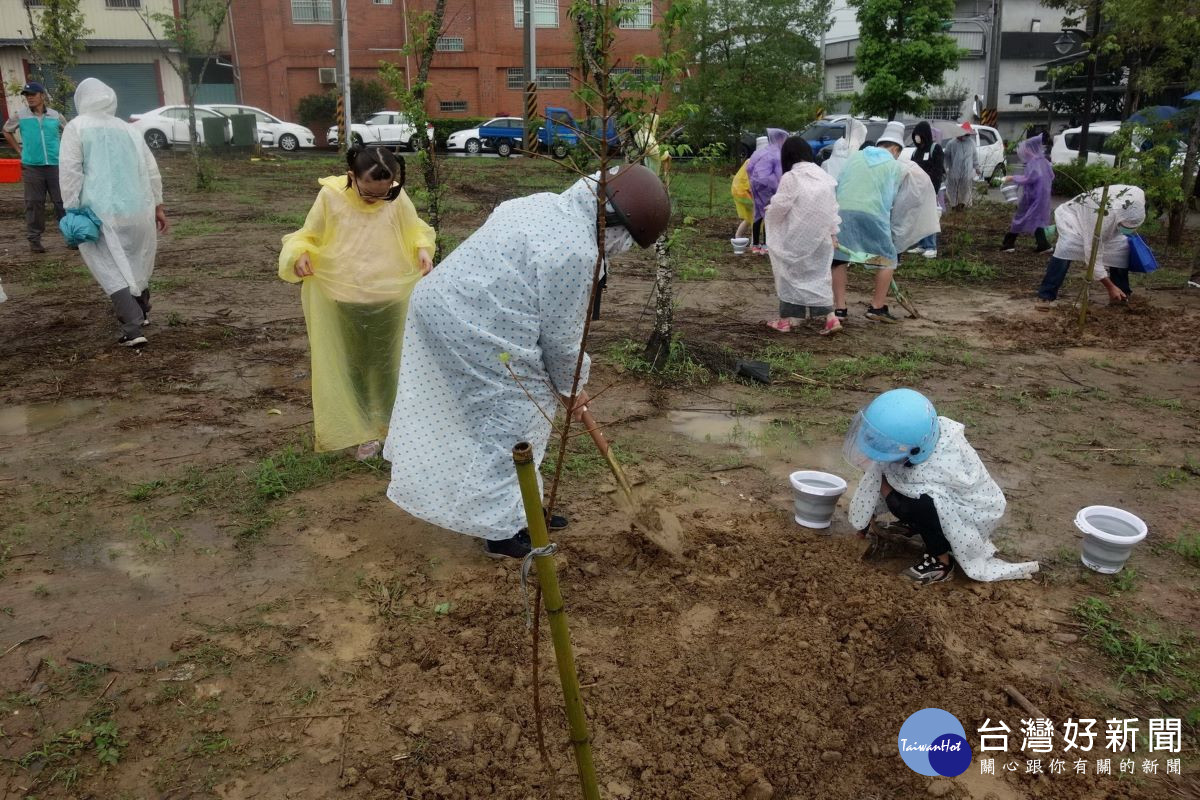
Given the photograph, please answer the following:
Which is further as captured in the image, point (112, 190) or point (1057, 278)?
point (1057, 278)

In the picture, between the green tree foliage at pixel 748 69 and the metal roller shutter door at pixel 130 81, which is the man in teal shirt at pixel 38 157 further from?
the metal roller shutter door at pixel 130 81

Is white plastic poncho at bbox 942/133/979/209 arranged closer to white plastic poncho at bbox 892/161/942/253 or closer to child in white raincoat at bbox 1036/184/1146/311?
white plastic poncho at bbox 892/161/942/253

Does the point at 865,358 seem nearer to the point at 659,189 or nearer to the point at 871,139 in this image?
the point at 659,189

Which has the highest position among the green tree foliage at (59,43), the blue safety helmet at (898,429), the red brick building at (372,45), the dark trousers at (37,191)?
the red brick building at (372,45)

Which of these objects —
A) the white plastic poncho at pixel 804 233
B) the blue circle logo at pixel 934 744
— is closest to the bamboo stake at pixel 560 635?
the blue circle logo at pixel 934 744

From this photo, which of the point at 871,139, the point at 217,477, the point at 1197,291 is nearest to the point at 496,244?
the point at 217,477

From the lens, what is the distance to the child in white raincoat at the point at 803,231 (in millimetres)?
6305

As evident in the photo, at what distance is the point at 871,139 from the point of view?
52.5 feet

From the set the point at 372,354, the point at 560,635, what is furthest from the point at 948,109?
the point at 560,635

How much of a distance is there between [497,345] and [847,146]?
25.1 ft

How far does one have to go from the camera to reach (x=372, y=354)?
13.2 ft

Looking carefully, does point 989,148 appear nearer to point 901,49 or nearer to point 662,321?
point 901,49

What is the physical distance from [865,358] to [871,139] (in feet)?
→ 37.0

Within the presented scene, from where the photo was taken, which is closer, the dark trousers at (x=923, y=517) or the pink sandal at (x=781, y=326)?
the dark trousers at (x=923, y=517)
